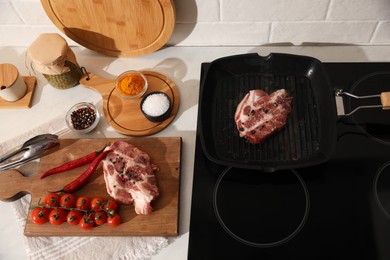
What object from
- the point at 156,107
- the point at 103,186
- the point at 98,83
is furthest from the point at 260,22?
the point at 103,186

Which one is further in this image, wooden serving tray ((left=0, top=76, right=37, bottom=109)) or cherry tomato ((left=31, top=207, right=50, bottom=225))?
wooden serving tray ((left=0, top=76, right=37, bottom=109))

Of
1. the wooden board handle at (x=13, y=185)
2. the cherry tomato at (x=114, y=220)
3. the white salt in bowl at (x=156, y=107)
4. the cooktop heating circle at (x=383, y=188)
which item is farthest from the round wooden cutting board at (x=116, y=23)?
the cooktop heating circle at (x=383, y=188)

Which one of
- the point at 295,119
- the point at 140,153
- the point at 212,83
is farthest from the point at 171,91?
the point at 295,119

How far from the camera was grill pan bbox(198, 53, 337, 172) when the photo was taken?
3.92 feet

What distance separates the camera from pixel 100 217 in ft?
3.79

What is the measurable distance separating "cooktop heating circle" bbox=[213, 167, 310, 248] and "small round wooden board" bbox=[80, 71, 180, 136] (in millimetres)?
338

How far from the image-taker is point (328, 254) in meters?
1.08

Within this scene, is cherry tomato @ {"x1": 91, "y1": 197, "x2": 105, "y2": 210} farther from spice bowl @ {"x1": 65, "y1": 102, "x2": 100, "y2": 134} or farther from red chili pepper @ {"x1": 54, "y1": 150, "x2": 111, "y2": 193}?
spice bowl @ {"x1": 65, "y1": 102, "x2": 100, "y2": 134}

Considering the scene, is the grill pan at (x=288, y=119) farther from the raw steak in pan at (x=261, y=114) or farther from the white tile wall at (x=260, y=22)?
the white tile wall at (x=260, y=22)

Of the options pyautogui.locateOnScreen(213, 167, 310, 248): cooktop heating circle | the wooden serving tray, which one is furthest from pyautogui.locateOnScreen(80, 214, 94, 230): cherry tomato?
the wooden serving tray

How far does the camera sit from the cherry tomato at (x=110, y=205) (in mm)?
1165

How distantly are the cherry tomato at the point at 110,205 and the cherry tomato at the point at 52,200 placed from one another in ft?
0.55

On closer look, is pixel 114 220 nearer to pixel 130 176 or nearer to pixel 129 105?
pixel 130 176

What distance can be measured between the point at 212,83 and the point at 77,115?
0.52m
